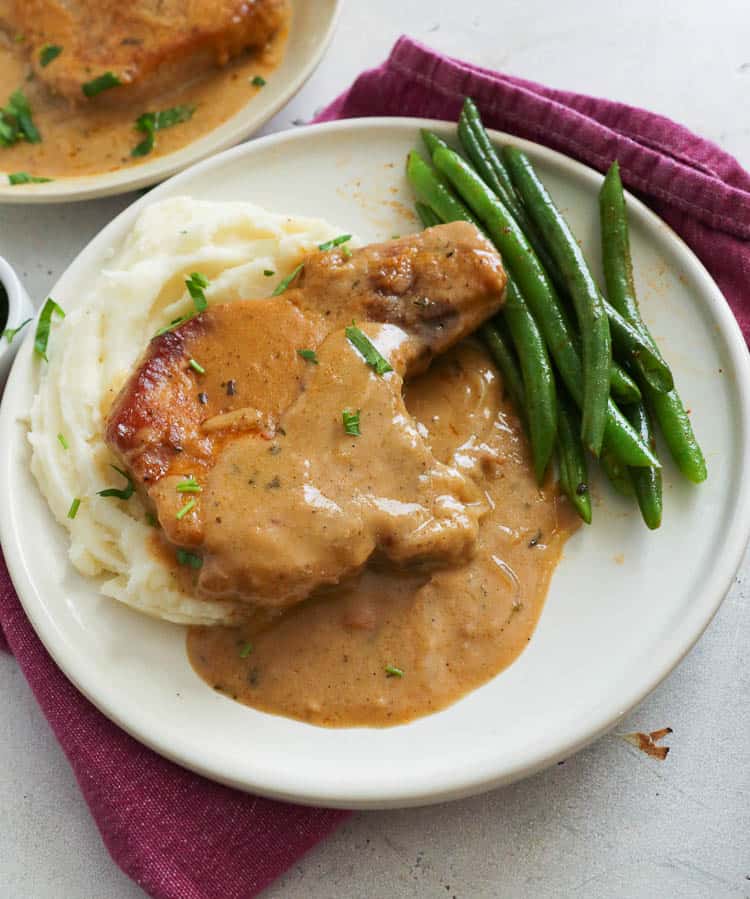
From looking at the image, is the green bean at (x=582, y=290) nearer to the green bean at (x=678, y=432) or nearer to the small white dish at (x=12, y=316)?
the green bean at (x=678, y=432)

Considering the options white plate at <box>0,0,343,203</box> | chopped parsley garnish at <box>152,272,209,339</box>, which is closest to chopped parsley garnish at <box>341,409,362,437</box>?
chopped parsley garnish at <box>152,272,209,339</box>

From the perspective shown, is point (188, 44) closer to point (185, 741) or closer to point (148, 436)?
point (148, 436)

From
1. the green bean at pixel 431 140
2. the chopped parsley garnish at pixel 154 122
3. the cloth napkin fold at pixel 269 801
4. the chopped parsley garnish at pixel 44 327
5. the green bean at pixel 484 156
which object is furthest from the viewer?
the chopped parsley garnish at pixel 154 122

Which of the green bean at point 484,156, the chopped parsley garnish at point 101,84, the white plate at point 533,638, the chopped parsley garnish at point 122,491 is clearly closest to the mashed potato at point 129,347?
the chopped parsley garnish at point 122,491

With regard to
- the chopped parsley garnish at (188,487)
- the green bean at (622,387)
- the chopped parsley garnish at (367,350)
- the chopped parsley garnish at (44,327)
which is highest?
the green bean at (622,387)

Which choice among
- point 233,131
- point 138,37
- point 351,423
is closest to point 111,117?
point 138,37

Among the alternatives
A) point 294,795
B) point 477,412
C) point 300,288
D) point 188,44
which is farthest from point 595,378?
point 188,44
